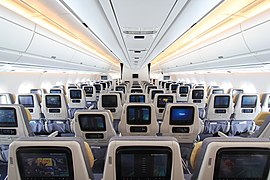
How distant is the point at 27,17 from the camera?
3.61 m

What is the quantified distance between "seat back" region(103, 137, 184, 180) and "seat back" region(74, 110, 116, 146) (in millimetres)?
2249

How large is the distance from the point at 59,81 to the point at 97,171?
13.4m

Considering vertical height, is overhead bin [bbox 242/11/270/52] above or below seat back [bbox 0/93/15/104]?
above

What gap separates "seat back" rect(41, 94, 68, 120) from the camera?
718cm

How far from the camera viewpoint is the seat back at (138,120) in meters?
4.68

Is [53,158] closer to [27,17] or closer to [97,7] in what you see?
[97,7]

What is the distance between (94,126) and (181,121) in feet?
5.71

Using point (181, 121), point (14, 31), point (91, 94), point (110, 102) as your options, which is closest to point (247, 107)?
point (181, 121)

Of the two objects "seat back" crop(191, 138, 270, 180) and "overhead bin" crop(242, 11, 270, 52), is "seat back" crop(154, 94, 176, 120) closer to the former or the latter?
"overhead bin" crop(242, 11, 270, 52)

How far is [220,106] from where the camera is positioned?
271 inches

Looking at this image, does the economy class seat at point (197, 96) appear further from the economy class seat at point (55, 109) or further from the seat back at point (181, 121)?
the economy class seat at point (55, 109)

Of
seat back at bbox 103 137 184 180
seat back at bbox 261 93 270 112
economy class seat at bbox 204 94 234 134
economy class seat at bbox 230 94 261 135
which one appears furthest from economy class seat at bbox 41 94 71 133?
seat back at bbox 261 93 270 112

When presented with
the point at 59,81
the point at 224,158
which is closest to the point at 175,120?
the point at 224,158

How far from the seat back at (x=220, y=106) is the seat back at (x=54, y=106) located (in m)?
4.38
